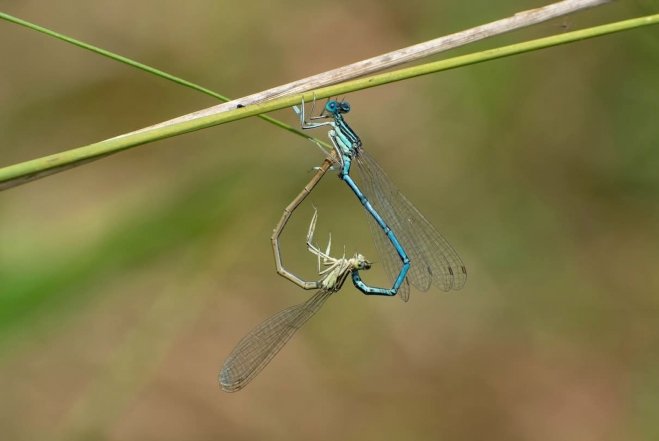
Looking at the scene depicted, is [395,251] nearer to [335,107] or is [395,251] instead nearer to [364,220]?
[364,220]

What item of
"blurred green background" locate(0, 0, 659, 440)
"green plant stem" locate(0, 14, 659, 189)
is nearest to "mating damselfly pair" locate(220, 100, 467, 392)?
"blurred green background" locate(0, 0, 659, 440)

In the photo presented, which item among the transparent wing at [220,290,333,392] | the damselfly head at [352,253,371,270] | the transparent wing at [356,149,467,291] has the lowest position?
the transparent wing at [220,290,333,392]

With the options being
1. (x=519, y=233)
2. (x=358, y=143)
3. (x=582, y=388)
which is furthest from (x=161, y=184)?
(x=582, y=388)

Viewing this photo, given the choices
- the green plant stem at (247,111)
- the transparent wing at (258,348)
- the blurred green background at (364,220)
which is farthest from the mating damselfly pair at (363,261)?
the green plant stem at (247,111)

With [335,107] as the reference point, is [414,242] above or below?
below

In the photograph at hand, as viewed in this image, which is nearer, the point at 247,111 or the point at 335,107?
the point at 247,111

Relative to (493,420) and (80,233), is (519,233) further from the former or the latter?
(80,233)

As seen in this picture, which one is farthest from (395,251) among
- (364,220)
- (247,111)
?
(247,111)

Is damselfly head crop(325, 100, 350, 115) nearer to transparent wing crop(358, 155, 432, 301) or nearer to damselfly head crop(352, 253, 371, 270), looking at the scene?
transparent wing crop(358, 155, 432, 301)
